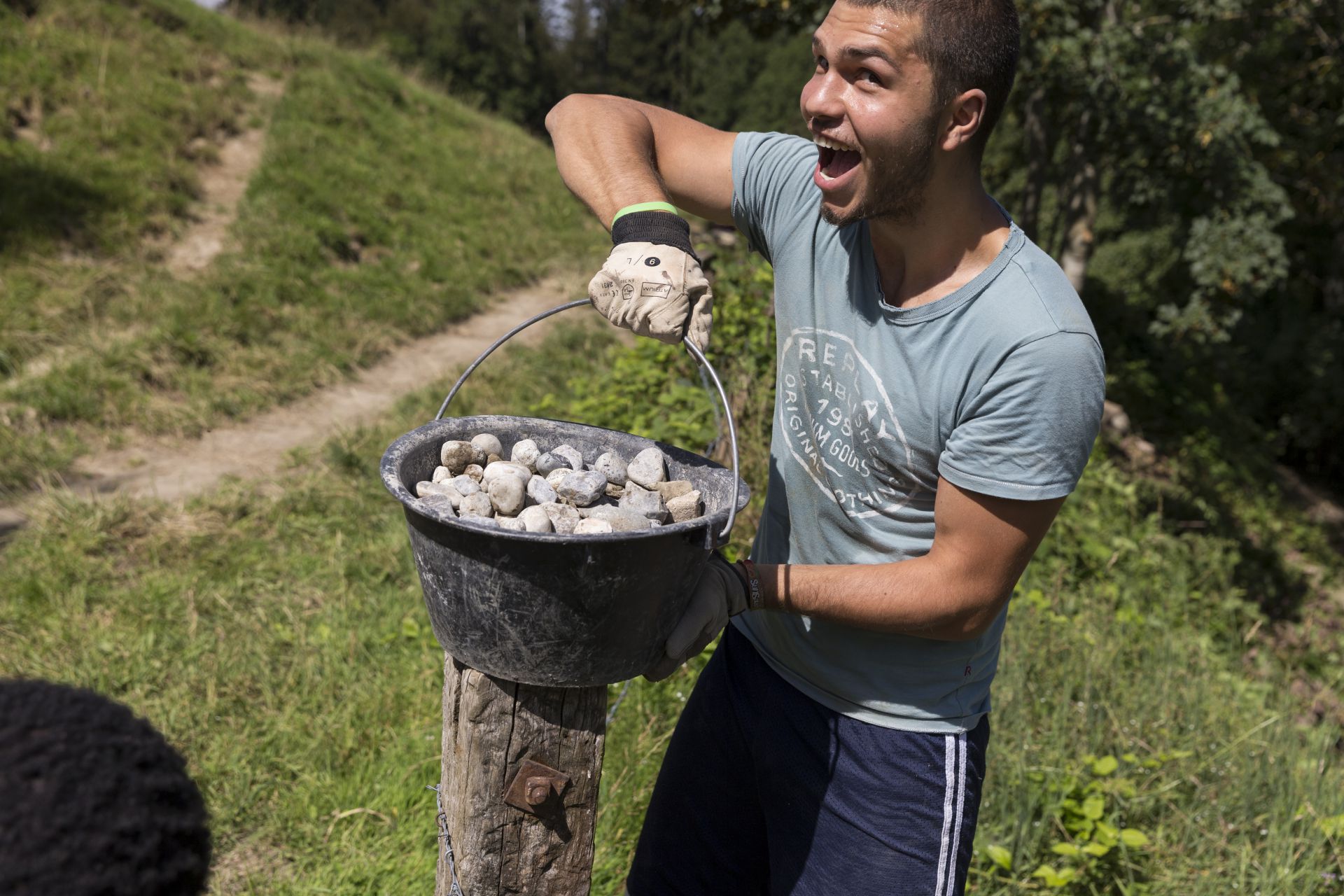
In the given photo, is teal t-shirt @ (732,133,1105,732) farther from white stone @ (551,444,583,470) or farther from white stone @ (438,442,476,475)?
white stone @ (438,442,476,475)

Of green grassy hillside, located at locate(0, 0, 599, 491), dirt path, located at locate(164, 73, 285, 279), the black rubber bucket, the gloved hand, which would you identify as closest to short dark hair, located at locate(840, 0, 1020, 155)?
the black rubber bucket

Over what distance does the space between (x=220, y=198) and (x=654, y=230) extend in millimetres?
6764

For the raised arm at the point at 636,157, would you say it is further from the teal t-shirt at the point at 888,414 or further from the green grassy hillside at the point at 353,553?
the green grassy hillside at the point at 353,553

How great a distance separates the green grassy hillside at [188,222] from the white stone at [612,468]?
12.4ft

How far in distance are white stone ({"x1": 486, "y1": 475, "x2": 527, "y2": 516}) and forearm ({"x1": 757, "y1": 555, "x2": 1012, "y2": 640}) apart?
404 millimetres

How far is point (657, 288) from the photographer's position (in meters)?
1.53

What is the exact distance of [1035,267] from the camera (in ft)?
4.97

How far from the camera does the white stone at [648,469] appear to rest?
1623 mm

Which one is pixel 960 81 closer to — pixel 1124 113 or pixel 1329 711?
pixel 1329 711

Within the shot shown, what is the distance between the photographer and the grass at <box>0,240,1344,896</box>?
2734mm

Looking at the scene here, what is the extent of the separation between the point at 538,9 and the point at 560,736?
125ft

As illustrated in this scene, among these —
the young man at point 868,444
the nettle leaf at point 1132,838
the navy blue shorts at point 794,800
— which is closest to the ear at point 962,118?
the young man at point 868,444

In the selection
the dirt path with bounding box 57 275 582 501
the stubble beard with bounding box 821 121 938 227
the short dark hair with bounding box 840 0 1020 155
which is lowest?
the dirt path with bounding box 57 275 582 501

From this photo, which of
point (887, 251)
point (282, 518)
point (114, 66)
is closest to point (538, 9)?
point (114, 66)
